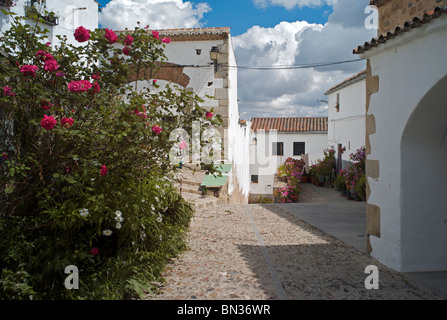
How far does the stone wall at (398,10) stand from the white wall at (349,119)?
6957 millimetres

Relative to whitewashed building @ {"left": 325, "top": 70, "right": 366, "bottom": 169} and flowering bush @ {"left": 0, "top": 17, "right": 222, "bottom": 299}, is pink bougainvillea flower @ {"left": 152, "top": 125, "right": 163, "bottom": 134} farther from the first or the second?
whitewashed building @ {"left": 325, "top": 70, "right": 366, "bottom": 169}

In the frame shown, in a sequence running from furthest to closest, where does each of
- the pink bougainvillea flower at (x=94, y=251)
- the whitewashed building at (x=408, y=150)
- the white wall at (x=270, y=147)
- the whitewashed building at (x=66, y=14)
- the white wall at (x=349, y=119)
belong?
the white wall at (x=270, y=147)
the white wall at (x=349, y=119)
the whitewashed building at (x=66, y=14)
the whitewashed building at (x=408, y=150)
the pink bougainvillea flower at (x=94, y=251)

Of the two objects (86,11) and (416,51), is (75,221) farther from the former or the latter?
(86,11)

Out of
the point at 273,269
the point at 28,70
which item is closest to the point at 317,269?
the point at 273,269

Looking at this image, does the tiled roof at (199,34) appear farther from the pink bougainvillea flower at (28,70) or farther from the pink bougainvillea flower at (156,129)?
the pink bougainvillea flower at (28,70)

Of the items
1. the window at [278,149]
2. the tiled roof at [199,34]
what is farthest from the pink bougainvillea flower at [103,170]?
the window at [278,149]

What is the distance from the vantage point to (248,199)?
1934cm

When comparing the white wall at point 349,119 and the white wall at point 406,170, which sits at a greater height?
the white wall at point 349,119

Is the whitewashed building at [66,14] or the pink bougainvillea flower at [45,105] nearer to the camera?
the pink bougainvillea flower at [45,105]

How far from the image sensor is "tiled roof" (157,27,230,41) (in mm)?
12039

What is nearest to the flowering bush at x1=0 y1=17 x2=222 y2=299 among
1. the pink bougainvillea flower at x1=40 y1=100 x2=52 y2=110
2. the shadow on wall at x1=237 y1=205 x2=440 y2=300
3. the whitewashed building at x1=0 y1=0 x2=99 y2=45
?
the pink bougainvillea flower at x1=40 y1=100 x2=52 y2=110

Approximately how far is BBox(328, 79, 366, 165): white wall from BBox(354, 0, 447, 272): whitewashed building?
10.8 meters

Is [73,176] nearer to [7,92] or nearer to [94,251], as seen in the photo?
[94,251]

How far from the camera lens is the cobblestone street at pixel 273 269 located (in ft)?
12.0
